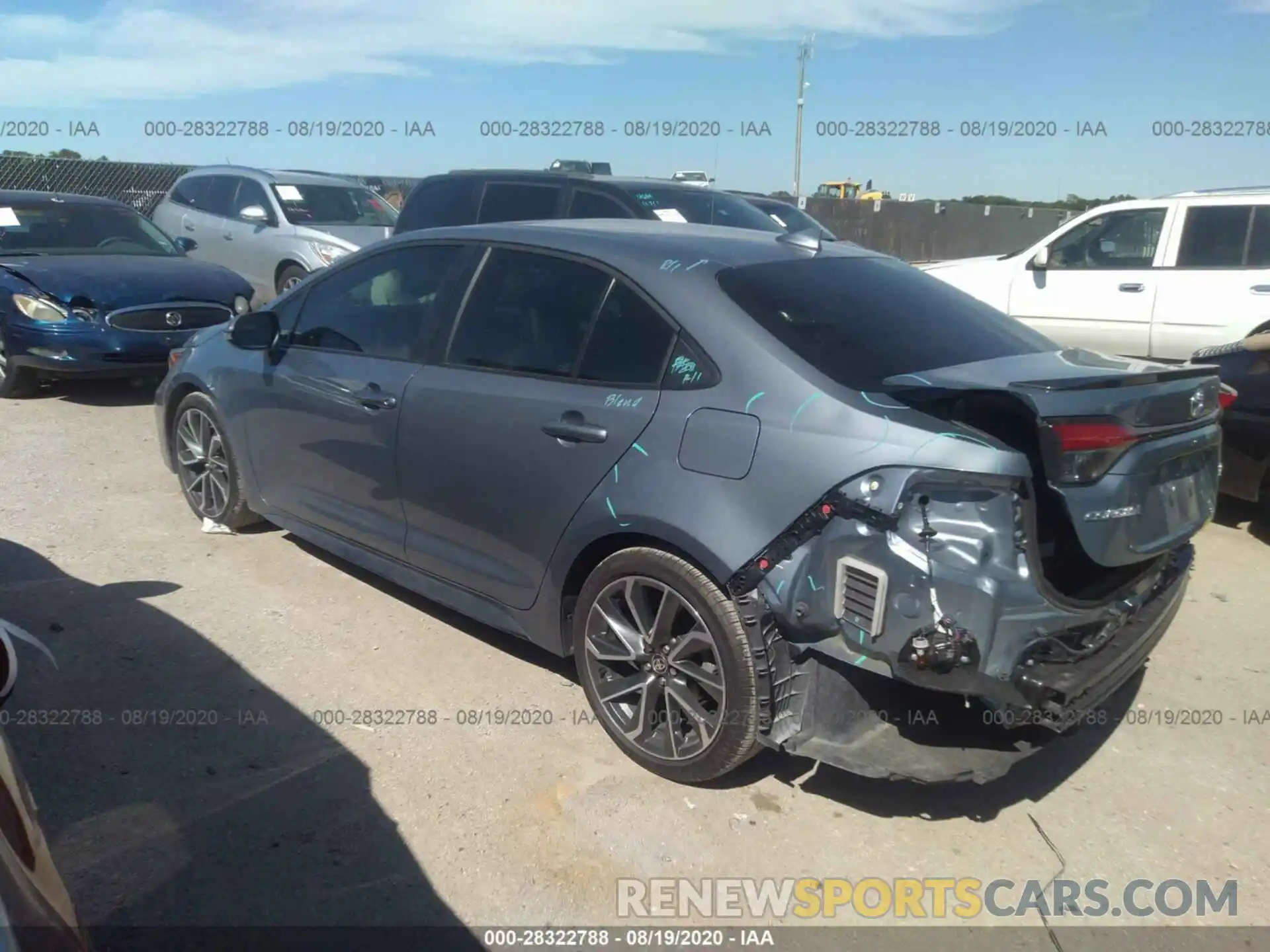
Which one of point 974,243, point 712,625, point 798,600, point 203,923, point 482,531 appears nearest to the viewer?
point 203,923

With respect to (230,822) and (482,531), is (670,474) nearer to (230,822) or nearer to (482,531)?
(482,531)

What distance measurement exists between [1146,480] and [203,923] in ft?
9.57

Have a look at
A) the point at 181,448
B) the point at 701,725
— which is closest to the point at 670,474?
the point at 701,725

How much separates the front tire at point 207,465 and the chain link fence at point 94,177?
10538mm

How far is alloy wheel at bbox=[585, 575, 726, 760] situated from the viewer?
10.8ft

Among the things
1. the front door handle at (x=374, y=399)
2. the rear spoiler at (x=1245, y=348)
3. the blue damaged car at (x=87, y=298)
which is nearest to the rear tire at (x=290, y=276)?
the blue damaged car at (x=87, y=298)

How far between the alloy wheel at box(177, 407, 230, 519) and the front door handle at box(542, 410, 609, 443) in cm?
246

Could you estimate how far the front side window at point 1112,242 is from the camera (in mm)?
8781

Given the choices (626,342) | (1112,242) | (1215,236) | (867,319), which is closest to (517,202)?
(1112,242)

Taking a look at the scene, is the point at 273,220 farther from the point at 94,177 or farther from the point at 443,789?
the point at 443,789

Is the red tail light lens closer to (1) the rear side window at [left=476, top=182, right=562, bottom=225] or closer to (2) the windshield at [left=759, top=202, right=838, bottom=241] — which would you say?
(1) the rear side window at [left=476, top=182, right=562, bottom=225]

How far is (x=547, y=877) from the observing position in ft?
9.96

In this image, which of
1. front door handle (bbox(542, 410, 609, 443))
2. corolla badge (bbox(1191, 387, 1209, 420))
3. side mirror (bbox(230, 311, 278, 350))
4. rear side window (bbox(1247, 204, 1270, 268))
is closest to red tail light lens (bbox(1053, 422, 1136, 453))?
corolla badge (bbox(1191, 387, 1209, 420))

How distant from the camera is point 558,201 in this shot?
28.8 feet
